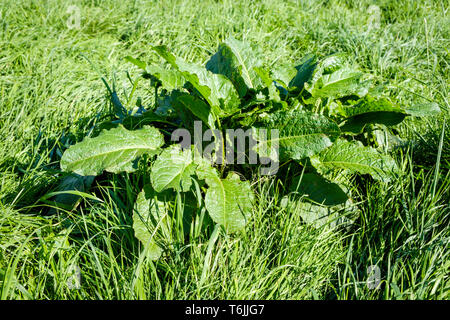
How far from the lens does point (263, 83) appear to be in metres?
1.93

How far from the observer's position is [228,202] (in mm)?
1555

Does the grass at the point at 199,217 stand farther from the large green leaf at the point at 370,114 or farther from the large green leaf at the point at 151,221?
the large green leaf at the point at 370,114

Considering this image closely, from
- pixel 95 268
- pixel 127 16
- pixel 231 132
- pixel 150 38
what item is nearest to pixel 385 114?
pixel 231 132

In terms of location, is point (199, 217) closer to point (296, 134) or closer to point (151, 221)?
point (151, 221)

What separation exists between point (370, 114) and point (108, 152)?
1208 mm

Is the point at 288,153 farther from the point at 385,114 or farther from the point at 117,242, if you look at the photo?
the point at 117,242

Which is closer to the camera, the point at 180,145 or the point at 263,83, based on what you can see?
the point at 180,145

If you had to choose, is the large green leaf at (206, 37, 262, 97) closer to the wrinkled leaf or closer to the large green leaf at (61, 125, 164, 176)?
the large green leaf at (61, 125, 164, 176)

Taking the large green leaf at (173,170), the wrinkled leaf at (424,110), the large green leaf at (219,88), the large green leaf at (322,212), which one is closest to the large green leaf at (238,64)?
the large green leaf at (219,88)

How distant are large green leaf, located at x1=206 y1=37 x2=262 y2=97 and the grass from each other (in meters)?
0.47

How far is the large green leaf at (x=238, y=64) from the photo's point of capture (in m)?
1.86

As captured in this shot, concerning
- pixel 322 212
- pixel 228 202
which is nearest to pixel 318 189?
pixel 322 212
